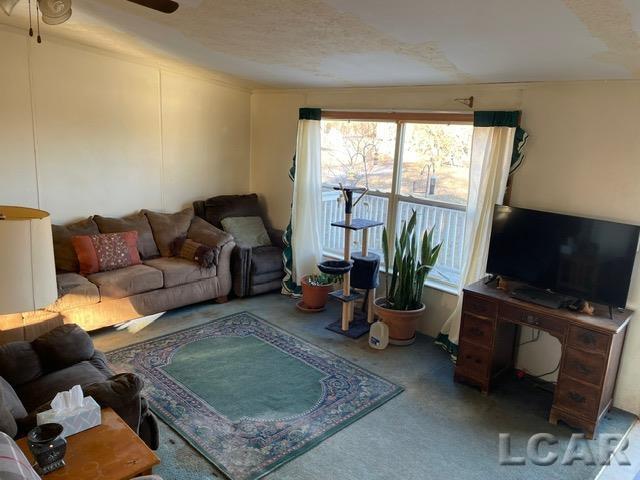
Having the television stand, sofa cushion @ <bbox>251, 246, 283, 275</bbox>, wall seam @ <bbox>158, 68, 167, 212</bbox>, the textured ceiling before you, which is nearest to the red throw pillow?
wall seam @ <bbox>158, 68, 167, 212</bbox>

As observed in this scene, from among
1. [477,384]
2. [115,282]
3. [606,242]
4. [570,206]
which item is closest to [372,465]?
[477,384]

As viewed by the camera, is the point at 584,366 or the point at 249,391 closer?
the point at 584,366

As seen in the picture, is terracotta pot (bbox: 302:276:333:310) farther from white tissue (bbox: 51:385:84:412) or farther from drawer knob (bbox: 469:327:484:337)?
white tissue (bbox: 51:385:84:412)

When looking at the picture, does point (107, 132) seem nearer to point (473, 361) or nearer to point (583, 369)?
point (473, 361)

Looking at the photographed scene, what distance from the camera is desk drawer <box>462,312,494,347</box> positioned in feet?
11.1

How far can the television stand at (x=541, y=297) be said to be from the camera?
3.16 metres

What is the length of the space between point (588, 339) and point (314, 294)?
2.55 metres

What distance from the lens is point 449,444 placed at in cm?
288

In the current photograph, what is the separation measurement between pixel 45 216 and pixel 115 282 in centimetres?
212

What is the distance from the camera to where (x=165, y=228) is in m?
4.98

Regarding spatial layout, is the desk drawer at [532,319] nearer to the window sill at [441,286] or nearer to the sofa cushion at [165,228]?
the window sill at [441,286]

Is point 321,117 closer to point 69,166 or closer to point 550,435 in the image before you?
point 69,166

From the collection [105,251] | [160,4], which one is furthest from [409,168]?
[105,251]

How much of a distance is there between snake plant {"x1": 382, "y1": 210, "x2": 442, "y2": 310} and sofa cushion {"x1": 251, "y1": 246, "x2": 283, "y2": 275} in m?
1.49
